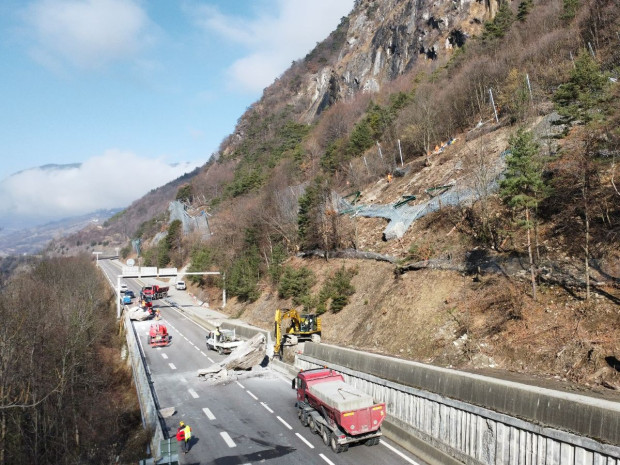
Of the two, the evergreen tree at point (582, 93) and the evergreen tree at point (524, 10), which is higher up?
the evergreen tree at point (524, 10)

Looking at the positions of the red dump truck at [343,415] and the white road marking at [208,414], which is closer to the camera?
the red dump truck at [343,415]

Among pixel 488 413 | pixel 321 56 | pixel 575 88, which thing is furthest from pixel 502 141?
pixel 321 56

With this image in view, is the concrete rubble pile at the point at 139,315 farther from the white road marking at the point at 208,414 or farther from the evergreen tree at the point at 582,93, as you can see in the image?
the evergreen tree at the point at 582,93

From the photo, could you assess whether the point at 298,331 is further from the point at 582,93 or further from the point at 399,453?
the point at 582,93

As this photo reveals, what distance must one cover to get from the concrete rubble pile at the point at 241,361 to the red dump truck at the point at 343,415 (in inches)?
411

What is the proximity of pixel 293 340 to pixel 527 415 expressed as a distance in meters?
18.7

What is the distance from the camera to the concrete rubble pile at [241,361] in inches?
1061

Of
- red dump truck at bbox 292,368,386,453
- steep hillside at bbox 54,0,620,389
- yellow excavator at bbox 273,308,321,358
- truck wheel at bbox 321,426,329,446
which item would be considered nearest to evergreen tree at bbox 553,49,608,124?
steep hillside at bbox 54,0,620,389

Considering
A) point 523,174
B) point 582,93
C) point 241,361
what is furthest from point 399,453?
point 582,93

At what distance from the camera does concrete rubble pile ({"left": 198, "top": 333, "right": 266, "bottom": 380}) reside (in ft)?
88.4

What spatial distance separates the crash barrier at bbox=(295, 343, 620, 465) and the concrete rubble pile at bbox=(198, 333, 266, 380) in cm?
1068

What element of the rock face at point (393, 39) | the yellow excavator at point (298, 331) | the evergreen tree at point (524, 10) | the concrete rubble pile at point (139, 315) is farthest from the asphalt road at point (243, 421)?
the rock face at point (393, 39)

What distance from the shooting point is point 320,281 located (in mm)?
39719

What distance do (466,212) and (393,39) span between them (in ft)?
264
